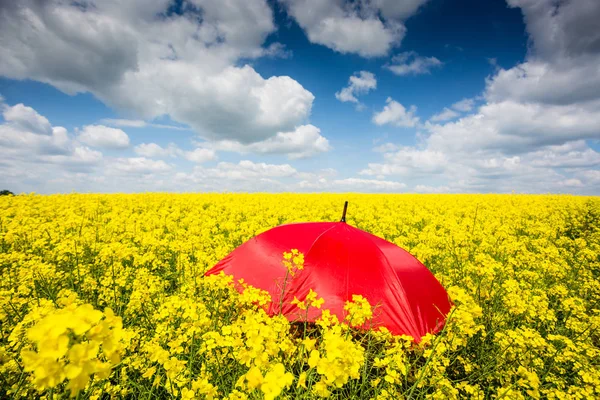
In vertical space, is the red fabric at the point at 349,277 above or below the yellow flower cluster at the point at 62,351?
below

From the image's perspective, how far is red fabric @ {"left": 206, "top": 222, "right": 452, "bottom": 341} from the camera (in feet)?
11.4

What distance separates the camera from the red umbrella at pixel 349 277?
3.48m

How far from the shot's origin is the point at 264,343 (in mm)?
1867

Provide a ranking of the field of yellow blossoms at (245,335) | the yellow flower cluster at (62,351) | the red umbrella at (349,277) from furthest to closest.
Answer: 1. the red umbrella at (349,277)
2. the field of yellow blossoms at (245,335)
3. the yellow flower cluster at (62,351)

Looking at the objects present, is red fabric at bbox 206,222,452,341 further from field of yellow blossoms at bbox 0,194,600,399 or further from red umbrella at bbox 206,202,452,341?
field of yellow blossoms at bbox 0,194,600,399

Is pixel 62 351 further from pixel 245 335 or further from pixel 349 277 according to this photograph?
pixel 349 277

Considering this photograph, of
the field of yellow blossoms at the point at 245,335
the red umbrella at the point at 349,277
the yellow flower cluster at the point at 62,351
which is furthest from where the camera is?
the red umbrella at the point at 349,277

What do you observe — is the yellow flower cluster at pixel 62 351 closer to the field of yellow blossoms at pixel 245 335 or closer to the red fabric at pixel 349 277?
the field of yellow blossoms at pixel 245 335

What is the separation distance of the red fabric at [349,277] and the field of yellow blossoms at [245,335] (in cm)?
23

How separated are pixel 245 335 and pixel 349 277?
1562mm

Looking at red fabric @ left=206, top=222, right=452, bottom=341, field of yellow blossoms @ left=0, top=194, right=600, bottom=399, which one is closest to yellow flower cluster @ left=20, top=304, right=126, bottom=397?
field of yellow blossoms @ left=0, top=194, right=600, bottom=399

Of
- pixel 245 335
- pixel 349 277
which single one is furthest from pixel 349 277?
pixel 245 335

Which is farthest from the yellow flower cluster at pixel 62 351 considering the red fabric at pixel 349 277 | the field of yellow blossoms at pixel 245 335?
the red fabric at pixel 349 277

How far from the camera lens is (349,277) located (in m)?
3.62
